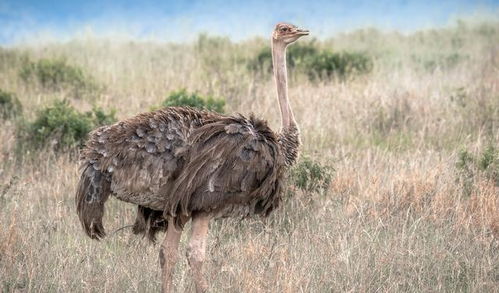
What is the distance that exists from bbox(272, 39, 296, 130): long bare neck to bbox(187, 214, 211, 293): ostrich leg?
936 mm

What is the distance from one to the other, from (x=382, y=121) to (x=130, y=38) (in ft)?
34.3

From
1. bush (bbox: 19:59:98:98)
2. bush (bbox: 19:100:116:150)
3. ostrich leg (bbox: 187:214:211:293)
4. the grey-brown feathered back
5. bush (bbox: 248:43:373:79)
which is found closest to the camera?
the grey-brown feathered back

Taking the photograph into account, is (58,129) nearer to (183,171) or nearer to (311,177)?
(311,177)

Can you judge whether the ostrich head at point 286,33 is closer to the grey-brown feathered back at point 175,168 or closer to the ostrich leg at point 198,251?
the grey-brown feathered back at point 175,168

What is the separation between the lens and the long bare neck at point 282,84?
18.5 feet

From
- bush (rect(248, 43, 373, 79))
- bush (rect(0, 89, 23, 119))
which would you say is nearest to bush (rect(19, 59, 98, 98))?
bush (rect(0, 89, 23, 119))

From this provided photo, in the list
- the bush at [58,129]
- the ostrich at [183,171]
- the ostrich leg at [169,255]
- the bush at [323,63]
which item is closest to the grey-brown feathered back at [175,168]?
the ostrich at [183,171]

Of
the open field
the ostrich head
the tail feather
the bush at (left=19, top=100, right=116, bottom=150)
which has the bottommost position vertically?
the open field

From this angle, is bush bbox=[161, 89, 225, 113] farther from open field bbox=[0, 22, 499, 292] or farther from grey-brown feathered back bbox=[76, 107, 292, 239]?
grey-brown feathered back bbox=[76, 107, 292, 239]

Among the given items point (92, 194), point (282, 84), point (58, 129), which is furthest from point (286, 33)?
point (58, 129)

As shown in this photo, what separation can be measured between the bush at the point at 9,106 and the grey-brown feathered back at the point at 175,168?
4.85 meters

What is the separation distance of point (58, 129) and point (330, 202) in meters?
3.14

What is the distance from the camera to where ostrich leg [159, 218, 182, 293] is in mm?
5031

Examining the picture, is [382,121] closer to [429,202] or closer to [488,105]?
[488,105]
